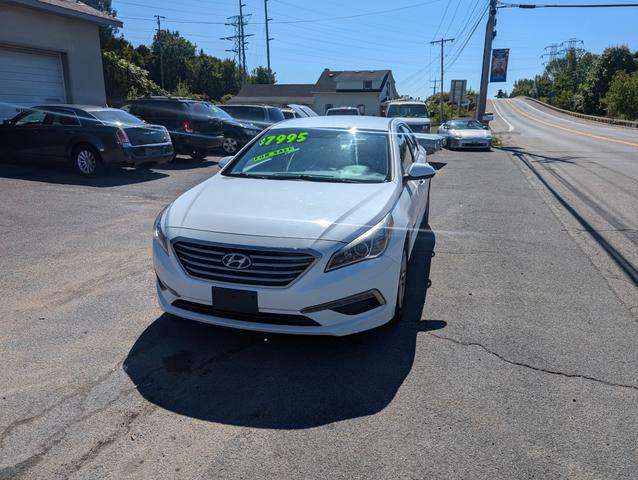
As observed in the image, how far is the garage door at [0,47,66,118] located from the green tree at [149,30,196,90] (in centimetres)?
6224

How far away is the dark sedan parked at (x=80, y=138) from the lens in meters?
10.3

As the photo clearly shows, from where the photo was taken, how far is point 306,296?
3.20m

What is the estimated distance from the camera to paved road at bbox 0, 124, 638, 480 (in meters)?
2.56

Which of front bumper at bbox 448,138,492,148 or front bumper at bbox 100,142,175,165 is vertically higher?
front bumper at bbox 100,142,175,165

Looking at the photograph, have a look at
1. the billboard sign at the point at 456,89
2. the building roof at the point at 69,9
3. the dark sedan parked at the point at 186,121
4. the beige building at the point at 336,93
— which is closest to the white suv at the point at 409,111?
the dark sedan parked at the point at 186,121

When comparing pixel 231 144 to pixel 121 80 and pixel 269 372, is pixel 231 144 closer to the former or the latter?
pixel 269 372

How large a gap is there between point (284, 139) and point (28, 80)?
1206 centimetres

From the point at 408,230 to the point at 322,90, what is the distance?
60.5 m

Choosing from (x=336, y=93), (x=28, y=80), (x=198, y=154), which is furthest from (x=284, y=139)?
(x=336, y=93)

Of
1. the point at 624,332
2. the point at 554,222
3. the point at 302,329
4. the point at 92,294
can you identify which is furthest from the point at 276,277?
the point at 554,222

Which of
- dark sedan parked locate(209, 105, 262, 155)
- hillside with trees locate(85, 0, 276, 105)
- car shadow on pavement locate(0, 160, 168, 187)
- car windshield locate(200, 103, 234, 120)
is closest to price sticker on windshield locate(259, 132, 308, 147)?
car shadow on pavement locate(0, 160, 168, 187)

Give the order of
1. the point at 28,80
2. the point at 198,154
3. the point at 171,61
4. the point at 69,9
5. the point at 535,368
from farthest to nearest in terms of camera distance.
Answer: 1. the point at 171,61
2. the point at 198,154
3. the point at 69,9
4. the point at 28,80
5. the point at 535,368

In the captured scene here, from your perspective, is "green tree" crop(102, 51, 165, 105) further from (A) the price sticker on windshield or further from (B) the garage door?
(A) the price sticker on windshield

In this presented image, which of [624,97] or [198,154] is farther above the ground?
[624,97]
